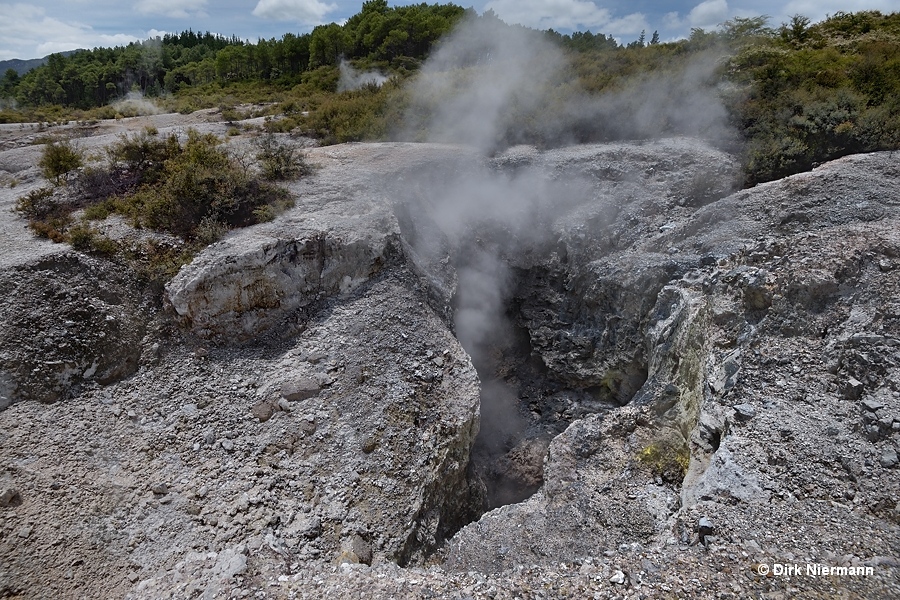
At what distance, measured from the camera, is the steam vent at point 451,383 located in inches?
206

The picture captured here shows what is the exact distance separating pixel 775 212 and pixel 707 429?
17.5 ft

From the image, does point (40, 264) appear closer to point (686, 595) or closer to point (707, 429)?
point (686, 595)

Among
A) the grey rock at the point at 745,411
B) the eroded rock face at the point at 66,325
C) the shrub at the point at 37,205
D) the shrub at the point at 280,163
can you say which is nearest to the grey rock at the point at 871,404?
the grey rock at the point at 745,411

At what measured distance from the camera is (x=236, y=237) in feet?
29.8

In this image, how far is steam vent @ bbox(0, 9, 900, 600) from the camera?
17.1ft

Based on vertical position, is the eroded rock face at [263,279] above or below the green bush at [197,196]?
below

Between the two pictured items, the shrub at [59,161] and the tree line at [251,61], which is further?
the tree line at [251,61]

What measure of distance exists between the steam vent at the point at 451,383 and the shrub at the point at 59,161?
40 cm

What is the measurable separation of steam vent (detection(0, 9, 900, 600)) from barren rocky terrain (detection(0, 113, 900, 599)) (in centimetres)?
4

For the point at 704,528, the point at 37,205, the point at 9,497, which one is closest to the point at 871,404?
the point at 704,528

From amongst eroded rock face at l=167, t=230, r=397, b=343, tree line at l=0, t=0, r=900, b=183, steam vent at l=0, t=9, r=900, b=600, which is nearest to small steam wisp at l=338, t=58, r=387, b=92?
tree line at l=0, t=0, r=900, b=183

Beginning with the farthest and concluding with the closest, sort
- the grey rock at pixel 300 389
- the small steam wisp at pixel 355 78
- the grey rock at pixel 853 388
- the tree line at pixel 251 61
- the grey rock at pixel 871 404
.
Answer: the tree line at pixel 251 61 → the small steam wisp at pixel 355 78 → the grey rock at pixel 300 389 → the grey rock at pixel 853 388 → the grey rock at pixel 871 404

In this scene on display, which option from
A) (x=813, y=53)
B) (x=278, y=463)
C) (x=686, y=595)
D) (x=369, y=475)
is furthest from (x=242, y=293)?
(x=813, y=53)

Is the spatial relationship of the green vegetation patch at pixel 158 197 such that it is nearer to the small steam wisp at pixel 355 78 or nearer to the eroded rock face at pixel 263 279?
the eroded rock face at pixel 263 279
